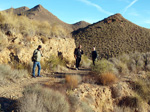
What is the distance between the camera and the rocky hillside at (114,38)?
39.8 meters

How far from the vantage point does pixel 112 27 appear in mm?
54344

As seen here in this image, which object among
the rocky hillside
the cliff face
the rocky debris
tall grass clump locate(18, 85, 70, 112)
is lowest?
the rocky debris

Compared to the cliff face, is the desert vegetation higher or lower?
lower

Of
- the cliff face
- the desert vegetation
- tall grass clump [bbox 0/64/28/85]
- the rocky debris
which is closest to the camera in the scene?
the desert vegetation

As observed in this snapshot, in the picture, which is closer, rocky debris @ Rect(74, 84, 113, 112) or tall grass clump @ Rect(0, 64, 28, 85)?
rocky debris @ Rect(74, 84, 113, 112)

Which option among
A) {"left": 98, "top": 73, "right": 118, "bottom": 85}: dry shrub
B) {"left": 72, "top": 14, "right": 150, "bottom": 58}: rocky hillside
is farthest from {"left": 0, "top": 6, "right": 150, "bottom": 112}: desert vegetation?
{"left": 72, "top": 14, "right": 150, "bottom": 58}: rocky hillside

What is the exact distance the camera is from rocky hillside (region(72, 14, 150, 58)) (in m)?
39.8

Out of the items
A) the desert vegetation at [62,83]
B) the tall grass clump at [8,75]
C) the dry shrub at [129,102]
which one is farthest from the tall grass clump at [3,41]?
the dry shrub at [129,102]

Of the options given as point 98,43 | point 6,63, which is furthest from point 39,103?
point 98,43

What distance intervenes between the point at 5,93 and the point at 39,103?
229 centimetres

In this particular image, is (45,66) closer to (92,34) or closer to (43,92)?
(43,92)

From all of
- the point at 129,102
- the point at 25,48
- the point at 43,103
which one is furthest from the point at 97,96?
the point at 25,48

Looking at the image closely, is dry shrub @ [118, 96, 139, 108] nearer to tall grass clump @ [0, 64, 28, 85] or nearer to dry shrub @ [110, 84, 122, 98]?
dry shrub @ [110, 84, 122, 98]

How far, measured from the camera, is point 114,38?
4769 centimetres
